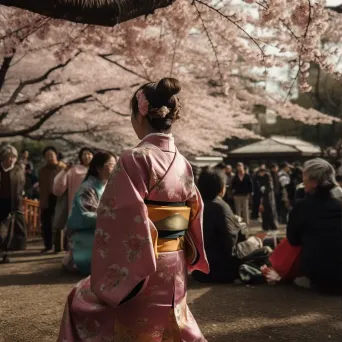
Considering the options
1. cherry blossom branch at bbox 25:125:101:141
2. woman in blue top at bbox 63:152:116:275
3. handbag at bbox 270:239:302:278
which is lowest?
handbag at bbox 270:239:302:278

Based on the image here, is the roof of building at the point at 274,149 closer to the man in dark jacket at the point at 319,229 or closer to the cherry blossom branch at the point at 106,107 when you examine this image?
the cherry blossom branch at the point at 106,107

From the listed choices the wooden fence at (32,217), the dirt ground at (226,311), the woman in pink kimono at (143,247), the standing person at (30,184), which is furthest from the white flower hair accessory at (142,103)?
the standing person at (30,184)

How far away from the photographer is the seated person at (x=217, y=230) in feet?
17.5

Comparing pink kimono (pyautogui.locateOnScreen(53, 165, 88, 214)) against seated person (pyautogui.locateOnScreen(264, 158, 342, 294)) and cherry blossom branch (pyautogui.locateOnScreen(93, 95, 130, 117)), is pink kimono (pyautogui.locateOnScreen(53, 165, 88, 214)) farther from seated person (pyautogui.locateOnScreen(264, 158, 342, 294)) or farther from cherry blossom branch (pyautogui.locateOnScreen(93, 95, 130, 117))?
cherry blossom branch (pyautogui.locateOnScreen(93, 95, 130, 117))

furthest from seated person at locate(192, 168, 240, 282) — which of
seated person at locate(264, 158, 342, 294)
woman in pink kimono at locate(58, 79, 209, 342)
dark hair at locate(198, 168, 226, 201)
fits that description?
woman in pink kimono at locate(58, 79, 209, 342)

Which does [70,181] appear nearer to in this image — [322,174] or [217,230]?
[217,230]

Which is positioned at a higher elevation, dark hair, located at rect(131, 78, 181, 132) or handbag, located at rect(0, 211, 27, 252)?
dark hair, located at rect(131, 78, 181, 132)

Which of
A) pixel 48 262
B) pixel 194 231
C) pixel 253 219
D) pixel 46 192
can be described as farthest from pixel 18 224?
pixel 253 219

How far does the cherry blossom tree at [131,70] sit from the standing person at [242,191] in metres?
1.92

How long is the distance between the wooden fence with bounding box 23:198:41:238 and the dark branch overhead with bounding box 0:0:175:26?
760 cm

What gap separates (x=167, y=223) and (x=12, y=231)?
4748mm

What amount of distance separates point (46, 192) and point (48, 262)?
4.92 feet

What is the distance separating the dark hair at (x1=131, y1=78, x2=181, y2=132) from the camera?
99.8 inches

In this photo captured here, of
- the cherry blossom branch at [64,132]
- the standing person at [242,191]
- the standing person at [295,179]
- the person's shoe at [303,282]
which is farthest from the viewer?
the standing person at [295,179]
